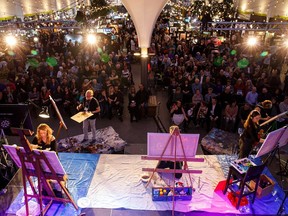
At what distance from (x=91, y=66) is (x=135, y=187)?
761 cm

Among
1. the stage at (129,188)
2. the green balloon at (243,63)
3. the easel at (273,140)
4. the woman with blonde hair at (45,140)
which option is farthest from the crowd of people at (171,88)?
the woman with blonde hair at (45,140)

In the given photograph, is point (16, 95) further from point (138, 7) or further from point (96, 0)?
point (96, 0)

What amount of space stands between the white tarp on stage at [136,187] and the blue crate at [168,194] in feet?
0.29

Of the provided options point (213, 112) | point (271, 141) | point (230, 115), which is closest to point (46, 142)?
point (271, 141)

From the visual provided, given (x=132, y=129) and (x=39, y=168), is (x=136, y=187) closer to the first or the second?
(x=39, y=168)

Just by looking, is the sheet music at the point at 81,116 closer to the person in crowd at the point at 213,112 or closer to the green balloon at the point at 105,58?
the person in crowd at the point at 213,112

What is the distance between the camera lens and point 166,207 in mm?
5434

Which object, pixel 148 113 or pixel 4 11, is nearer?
pixel 148 113

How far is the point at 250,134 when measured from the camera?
6.05 metres

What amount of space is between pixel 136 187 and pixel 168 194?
2.52ft

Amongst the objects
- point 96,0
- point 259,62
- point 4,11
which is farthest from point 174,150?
point 4,11

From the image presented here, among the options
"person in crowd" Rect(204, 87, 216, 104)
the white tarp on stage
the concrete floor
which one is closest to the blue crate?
the white tarp on stage

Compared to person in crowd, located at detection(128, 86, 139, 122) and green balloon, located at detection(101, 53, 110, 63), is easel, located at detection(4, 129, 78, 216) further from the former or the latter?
green balloon, located at detection(101, 53, 110, 63)

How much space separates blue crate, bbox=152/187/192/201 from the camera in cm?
554
